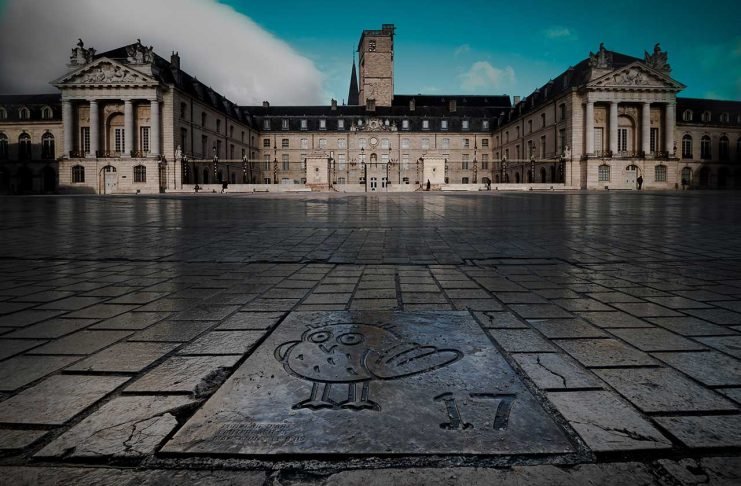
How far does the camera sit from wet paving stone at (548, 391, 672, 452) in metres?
1.40

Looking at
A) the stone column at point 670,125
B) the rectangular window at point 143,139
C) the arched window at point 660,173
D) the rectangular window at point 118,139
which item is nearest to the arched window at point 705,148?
the stone column at point 670,125

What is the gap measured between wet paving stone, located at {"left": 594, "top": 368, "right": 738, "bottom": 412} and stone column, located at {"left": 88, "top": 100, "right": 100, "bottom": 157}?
54.1 meters

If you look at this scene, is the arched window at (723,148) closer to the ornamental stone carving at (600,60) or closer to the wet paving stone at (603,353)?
the ornamental stone carving at (600,60)

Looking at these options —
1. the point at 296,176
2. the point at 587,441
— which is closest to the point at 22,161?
the point at 296,176

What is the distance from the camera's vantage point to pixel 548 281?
4.07m

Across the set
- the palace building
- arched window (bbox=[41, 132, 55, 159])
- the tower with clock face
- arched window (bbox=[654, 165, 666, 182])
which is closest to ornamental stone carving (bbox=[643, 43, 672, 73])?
the palace building

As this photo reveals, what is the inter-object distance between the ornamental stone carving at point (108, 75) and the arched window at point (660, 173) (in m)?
54.3

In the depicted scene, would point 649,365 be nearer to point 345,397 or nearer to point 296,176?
point 345,397

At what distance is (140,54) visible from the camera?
46.4m

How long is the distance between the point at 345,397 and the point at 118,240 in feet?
22.3

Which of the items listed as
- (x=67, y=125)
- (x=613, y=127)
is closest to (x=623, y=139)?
(x=613, y=127)

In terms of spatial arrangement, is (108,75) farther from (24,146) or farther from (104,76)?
(24,146)

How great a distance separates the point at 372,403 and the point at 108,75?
54.6 metres

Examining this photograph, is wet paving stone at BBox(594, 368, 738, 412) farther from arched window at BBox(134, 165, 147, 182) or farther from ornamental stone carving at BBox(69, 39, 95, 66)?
ornamental stone carving at BBox(69, 39, 95, 66)
